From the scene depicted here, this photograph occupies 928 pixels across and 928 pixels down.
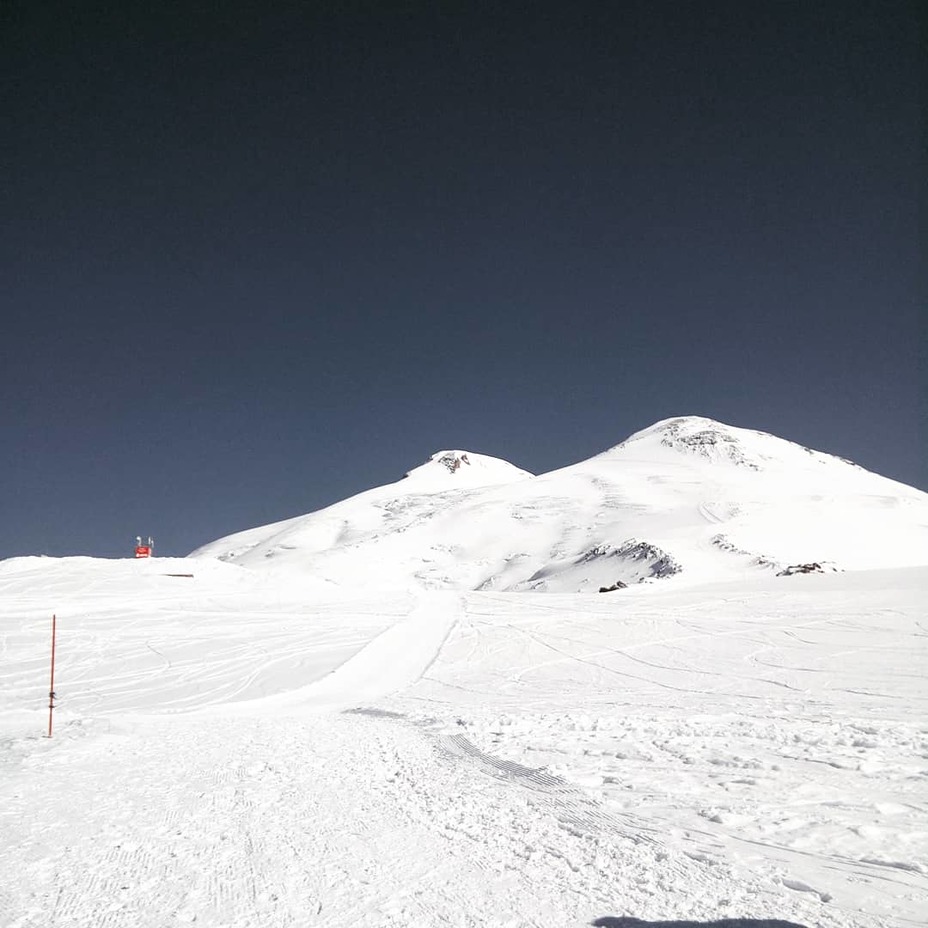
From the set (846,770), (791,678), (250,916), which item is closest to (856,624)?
(791,678)

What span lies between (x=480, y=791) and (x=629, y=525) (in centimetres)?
8378

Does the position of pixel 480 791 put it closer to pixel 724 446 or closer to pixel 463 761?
pixel 463 761

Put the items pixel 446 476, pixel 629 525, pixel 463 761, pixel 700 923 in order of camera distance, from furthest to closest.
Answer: pixel 446 476 → pixel 629 525 → pixel 463 761 → pixel 700 923

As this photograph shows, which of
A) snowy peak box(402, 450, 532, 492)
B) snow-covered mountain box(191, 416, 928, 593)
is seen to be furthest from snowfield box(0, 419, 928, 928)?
snowy peak box(402, 450, 532, 492)

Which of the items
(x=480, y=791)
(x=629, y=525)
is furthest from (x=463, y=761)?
(x=629, y=525)

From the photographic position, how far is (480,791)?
700cm

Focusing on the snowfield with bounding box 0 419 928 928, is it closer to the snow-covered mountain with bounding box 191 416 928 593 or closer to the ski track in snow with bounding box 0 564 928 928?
the ski track in snow with bounding box 0 564 928 928

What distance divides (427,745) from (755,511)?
277 feet

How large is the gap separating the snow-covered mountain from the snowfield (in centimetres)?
2253

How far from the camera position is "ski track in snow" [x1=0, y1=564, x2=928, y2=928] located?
457cm

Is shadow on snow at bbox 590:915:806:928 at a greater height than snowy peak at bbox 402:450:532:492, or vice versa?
snowy peak at bbox 402:450:532:492

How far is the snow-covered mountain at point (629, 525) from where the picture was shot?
66188 mm

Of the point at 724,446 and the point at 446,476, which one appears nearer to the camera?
the point at 724,446

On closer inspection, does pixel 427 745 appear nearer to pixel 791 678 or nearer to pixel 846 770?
pixel 846 770
